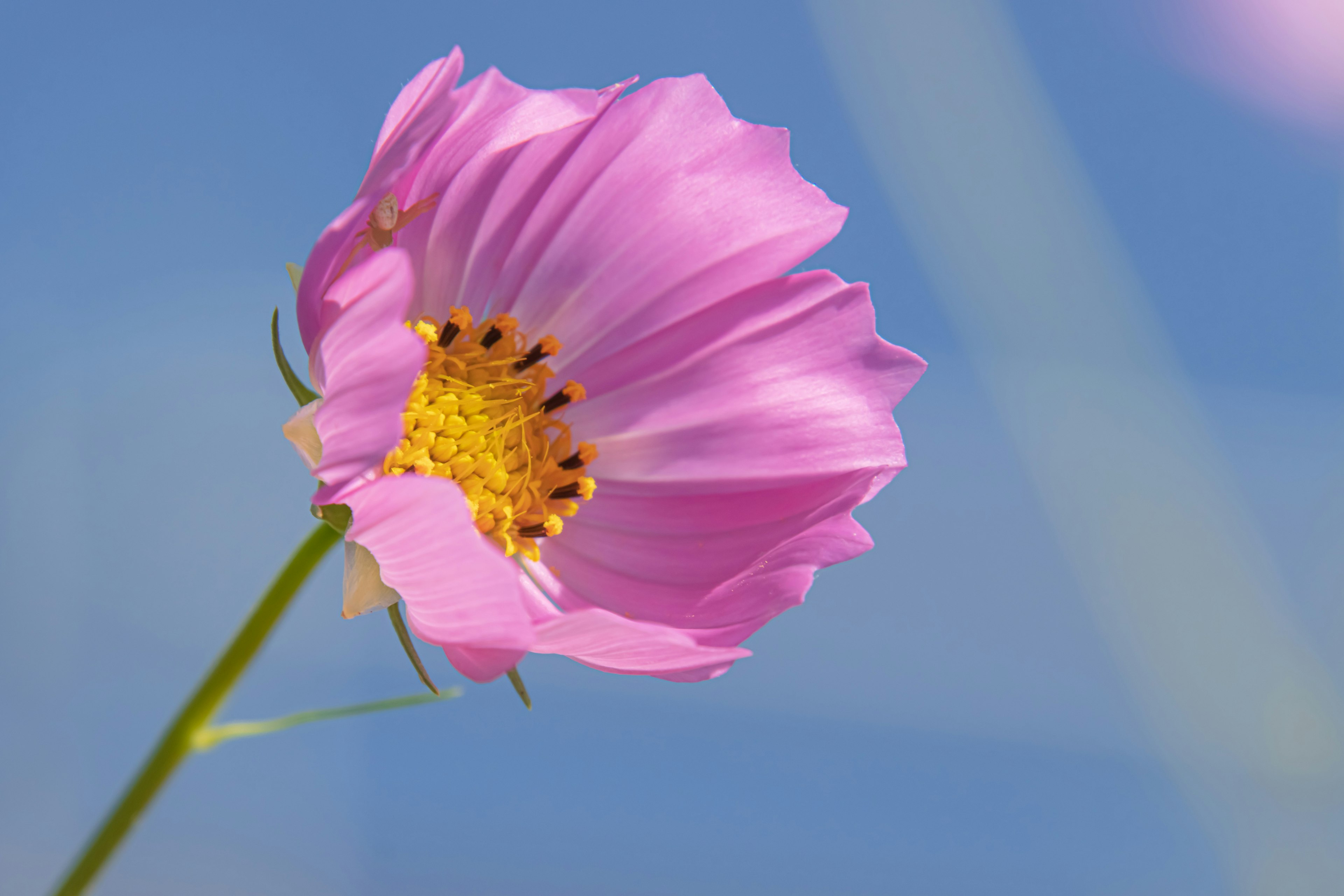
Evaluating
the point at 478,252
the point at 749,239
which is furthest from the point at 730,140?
the point at 478,252

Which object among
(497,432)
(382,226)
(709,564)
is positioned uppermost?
(382,226)

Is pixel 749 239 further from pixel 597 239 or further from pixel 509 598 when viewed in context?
pixel 509 598

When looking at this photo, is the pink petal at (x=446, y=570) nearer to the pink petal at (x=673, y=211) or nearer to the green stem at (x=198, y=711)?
the green stem at (x=198, y=711)

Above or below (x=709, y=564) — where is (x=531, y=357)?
above

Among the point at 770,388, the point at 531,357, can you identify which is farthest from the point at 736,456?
the point at 531,357

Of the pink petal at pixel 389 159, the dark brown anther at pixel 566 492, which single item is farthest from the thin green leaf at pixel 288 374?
the dark brown anther at pixel 566 492

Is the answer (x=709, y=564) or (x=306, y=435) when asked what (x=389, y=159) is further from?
(x=709, y=564)

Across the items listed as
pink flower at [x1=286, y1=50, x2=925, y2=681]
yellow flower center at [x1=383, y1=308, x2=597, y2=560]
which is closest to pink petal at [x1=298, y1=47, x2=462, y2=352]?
pink flower at [x1=286, y1=50, x2=925, y2=681]
